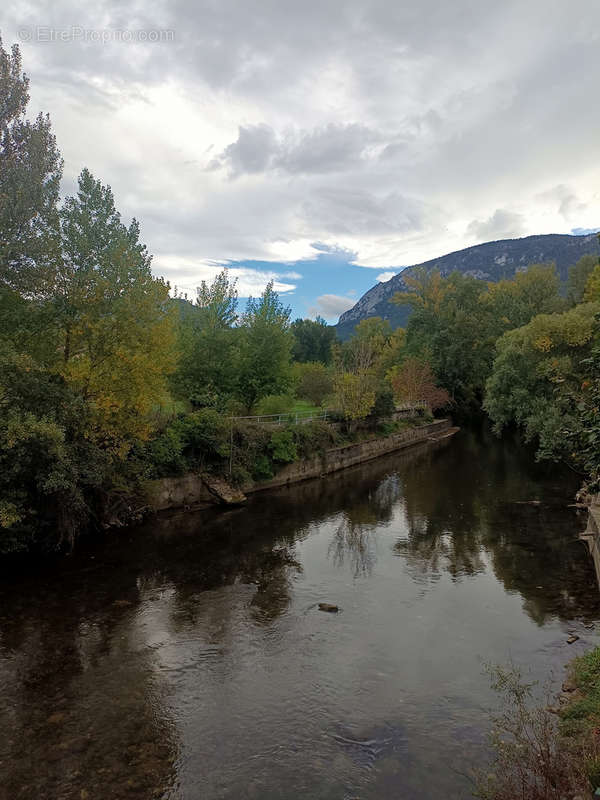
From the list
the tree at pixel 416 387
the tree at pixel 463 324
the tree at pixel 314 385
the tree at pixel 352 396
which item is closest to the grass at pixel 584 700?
the tree at pixel 352 396

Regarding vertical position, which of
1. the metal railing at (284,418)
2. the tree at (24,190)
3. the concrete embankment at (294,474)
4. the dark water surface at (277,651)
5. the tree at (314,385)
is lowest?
the dark water surface at (277,651)

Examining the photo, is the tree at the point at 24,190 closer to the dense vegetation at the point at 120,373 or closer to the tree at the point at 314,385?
the dense vegetation at the point at 120,373

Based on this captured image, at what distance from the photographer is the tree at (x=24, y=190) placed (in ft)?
60.7

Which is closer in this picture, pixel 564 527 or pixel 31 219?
pixel 31 219

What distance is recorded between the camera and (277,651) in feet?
43.9

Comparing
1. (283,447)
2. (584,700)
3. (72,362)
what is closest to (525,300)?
(283,447)

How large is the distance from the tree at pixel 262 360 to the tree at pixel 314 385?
529 inches

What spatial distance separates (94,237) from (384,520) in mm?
20559

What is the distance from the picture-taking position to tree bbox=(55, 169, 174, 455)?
2044 centimetres

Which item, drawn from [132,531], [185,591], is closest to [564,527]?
[185,591]

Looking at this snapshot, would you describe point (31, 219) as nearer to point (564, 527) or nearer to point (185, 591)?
point (185, 591)

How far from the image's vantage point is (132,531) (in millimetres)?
23672

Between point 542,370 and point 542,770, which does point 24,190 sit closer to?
point 542,770

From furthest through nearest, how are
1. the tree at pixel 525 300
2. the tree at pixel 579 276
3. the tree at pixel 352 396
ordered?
the tree at pixel 579 276, the tree at pixel 525 300, the tree at pixel 352 396
